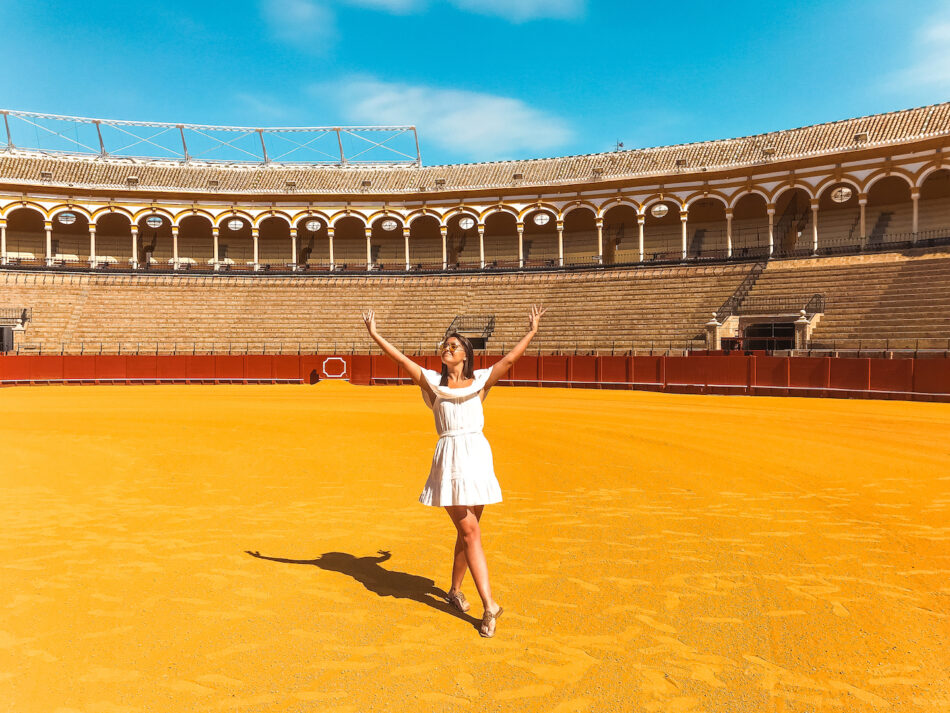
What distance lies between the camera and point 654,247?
3506 centimetres

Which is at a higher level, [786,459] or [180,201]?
[180,201]

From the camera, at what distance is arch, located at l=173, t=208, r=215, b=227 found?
117 ft

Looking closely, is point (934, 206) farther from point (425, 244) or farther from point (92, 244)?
point (92, 244)

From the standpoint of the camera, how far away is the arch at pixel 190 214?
A: 35.7m

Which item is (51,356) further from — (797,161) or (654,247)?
(797,161)

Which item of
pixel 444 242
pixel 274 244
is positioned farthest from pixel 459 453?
pixel 274 244

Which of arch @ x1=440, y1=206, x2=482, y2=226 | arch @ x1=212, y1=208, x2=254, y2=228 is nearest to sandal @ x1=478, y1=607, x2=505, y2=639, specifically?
arch @ x1=440, y1=206, x2=482, y2=226

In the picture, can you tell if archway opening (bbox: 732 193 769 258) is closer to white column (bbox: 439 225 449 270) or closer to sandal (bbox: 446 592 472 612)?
→ white column (bbox: 439 225 449 270)

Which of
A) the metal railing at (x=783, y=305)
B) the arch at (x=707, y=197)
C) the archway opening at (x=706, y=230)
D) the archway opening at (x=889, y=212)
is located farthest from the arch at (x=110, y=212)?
the archway opening at (x=889, y=212)

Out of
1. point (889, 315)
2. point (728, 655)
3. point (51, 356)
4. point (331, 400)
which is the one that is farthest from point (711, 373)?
point (51, 356)

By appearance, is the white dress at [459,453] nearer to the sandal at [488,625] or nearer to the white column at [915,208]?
the sandal at [488,625]

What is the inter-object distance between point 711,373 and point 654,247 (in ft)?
51.0

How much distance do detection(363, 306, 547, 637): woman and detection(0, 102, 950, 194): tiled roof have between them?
30.9 meters

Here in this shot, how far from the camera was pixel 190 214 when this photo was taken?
36.0 metres
